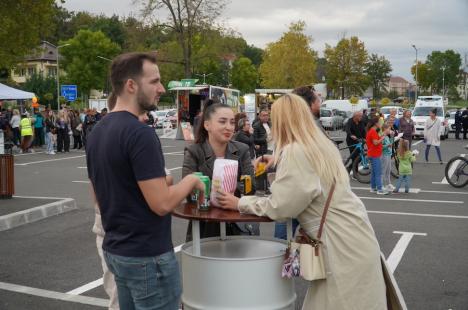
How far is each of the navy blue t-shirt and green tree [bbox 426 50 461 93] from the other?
109165 mm

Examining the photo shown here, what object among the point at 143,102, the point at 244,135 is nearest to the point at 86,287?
the point at 143,102

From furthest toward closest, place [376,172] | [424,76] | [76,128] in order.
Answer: [424,76] → [76,128] → [376,172]

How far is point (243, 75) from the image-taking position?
94.6 meters

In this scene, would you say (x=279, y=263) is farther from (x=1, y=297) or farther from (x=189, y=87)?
(x=189, y=87)

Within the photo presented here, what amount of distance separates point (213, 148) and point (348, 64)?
70632 mm

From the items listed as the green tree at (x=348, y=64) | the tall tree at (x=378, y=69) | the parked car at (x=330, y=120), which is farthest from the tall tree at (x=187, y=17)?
the tall tree at (x=378, y=69)

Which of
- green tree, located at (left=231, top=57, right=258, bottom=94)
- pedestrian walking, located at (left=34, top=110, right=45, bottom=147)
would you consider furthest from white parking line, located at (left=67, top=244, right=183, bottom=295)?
green tree, located at (left=231, top=57, right=258, bottom=94)

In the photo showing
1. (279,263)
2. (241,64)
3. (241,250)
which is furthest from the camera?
(241,64)

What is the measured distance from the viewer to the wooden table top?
3.38 m

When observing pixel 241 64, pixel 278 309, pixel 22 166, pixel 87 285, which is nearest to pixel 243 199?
pixel 278 309

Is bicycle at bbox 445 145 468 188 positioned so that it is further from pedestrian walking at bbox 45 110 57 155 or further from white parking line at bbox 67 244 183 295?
pedestrian walking at bbox 45 110 57 155

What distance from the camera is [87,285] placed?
6129 millimetres

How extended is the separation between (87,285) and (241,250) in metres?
2.78

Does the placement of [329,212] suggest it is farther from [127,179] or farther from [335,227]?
[127,179]
